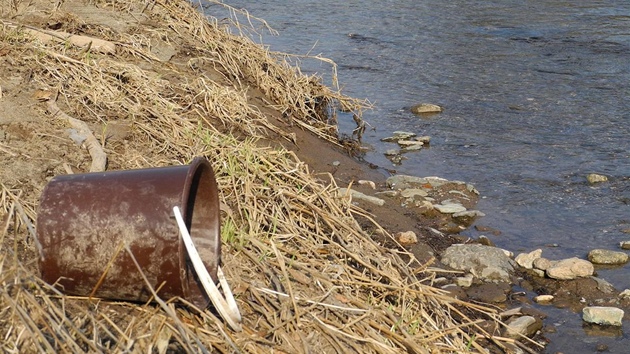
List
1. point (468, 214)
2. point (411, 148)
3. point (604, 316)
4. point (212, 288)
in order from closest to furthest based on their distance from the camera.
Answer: point (212, 288) < point (604, 316) < point (468, 214) < point (411, 148)

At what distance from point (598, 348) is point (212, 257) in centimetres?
218

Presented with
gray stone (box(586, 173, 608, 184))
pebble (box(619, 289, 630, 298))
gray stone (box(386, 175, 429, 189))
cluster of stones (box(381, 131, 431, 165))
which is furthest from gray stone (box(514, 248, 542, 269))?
cluster of stones (box(381, 131, 431, 165))

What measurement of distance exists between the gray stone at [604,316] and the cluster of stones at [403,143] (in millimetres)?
2765

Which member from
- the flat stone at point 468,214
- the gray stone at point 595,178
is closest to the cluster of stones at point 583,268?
the flat stone at point 468,214

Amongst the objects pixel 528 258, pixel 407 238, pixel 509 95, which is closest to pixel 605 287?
pixel 528 258

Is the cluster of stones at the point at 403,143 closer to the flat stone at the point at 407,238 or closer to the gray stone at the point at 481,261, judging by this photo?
the flat stone at the point at 407,238

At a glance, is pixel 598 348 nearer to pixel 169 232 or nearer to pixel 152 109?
pixel 169 232

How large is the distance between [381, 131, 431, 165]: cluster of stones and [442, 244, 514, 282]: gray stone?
1.93m

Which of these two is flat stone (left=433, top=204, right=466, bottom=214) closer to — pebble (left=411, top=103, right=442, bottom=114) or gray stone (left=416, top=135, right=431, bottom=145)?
gray stone (left=416, top=135, right=431, bottom=145)

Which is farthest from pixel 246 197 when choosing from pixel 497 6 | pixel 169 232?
pixel 497 6

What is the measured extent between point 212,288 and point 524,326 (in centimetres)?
214

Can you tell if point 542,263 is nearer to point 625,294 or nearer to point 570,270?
point 570,270

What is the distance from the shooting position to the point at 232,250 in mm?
3650

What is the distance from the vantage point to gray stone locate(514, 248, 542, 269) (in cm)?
496
